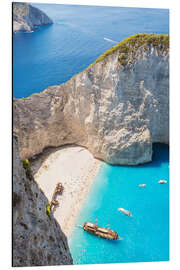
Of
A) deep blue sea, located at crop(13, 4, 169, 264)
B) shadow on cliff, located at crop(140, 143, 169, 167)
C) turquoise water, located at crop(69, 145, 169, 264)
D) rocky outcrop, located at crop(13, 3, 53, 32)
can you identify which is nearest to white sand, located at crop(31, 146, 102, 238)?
turquoise water, located at crop(69, 145, 169, 264)

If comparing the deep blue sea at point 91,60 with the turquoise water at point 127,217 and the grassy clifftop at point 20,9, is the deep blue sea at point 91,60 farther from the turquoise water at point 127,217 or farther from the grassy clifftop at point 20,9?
the grassy clifftop at point 20,9

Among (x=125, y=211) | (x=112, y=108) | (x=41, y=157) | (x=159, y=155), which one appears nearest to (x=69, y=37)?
(x=112, y=108)

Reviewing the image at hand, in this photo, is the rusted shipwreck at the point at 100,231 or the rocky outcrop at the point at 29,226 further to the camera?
the rusted shipwreck at the point at 100,231

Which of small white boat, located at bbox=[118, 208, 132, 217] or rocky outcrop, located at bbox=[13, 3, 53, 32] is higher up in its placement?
rocky outcrop, located at bbox=[13, 3, 53, 32]

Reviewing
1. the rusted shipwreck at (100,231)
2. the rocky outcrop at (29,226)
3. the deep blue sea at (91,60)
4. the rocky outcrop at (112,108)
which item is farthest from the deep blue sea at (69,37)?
the rusted shipwreck at (100,231)

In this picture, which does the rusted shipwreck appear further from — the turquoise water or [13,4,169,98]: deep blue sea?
[13,4,169,98]: deep blue sea

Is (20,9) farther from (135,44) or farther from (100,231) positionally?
(100,231)
